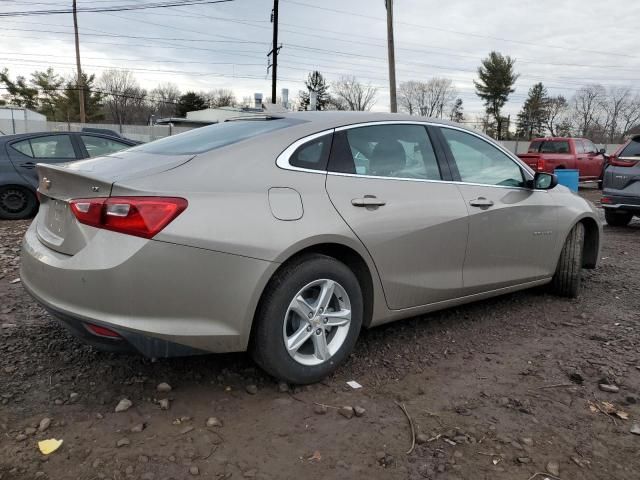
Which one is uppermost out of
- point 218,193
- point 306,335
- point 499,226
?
point 218,193

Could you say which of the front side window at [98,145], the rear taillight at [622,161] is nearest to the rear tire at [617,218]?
the rear taillight at [622,161]

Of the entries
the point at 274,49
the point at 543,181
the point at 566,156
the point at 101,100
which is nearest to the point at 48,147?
the point at 543,181

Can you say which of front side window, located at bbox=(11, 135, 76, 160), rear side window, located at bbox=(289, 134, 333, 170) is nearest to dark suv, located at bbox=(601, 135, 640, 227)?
rear side window, located at bbox=(289, 134, 333, 170)

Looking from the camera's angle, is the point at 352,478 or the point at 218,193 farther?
the point at 218,193

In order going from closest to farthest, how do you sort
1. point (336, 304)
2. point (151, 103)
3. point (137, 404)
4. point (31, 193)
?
1. point (137, 404)
2. point (336, 304)
3. point (31, 193)
4. point (151, 103)

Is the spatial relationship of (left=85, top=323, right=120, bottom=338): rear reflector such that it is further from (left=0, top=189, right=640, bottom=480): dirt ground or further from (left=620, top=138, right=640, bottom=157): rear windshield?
(left=620, top=138, right=640, bottom=157): rear windshield

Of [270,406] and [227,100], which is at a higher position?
[227,100]

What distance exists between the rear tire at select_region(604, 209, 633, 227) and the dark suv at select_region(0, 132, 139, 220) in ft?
26.8

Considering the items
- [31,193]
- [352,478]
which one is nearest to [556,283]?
[352,478]

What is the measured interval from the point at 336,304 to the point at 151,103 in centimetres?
6648

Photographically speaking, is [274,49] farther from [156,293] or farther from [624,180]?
[156,293]

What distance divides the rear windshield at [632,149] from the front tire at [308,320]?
721cm

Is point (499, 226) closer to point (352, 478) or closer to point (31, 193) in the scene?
point (352, 478)

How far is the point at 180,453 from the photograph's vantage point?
220 centimetres
